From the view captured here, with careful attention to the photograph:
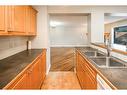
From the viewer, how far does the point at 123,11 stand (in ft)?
16.4

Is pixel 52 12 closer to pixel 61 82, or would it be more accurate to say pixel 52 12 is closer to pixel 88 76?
pixel 61 82

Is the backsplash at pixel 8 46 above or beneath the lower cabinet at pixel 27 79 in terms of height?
above

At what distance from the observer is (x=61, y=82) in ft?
13.9

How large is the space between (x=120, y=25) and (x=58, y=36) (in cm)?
663

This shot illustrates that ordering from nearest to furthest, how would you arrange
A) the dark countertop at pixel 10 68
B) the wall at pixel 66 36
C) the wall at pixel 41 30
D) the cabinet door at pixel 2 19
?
the dark countertop at pixel 10 68
the cabinet door at pixel 2 19
the wall at pixel 41 30
the wall at pixel 66 36

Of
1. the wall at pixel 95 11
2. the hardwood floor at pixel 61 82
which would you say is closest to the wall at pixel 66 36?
the wall at pixel 95 11

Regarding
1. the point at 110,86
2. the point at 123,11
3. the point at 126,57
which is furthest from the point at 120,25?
the point at 110,86

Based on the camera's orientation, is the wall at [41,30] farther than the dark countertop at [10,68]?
Yes

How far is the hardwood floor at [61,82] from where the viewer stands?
3.83 meters

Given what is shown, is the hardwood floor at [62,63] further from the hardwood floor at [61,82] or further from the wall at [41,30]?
the wall at [41,30]

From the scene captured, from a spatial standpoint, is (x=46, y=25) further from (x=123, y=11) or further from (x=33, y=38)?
(x=123, y=11)
